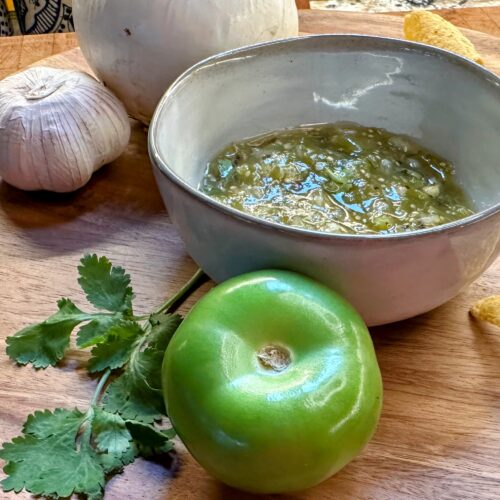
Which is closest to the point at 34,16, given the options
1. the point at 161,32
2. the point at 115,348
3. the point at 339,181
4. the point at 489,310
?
the point at 161,32

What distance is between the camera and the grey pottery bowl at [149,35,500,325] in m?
0.69

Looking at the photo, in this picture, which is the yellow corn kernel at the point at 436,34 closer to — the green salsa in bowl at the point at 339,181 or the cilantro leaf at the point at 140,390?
the green salsa in bowl at the point at 339,181

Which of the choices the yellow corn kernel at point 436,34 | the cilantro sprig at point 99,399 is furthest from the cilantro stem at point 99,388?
the yellow corn kernel at point 436,34

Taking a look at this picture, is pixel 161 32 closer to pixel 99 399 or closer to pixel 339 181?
pixel 339 181

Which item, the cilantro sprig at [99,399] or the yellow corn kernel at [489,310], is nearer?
the cilantro sprig at [99,399]

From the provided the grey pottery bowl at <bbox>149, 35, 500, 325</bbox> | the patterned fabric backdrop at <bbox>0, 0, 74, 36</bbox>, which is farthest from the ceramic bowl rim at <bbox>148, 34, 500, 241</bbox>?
the patterned fabric backdrop at <bbox>0, 0, 74, 36</bbox>

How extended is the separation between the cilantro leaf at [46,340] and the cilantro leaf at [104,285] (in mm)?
23

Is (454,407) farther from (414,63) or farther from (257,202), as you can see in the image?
(414,63)

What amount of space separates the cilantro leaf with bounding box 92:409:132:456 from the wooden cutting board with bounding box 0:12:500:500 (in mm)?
23

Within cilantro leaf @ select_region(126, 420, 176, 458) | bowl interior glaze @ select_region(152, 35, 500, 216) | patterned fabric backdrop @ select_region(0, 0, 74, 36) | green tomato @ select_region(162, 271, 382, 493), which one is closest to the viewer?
green tomato @ select_region(162, 271, 382, 493)

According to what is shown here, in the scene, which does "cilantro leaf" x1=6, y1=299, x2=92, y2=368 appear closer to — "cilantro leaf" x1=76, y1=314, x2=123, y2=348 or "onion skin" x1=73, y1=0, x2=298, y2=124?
"cilantro leaf" x1=76, y1=314, x2=123, y2=348

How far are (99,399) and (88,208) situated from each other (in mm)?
359

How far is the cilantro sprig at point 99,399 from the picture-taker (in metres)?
0.64

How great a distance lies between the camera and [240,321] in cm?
63
